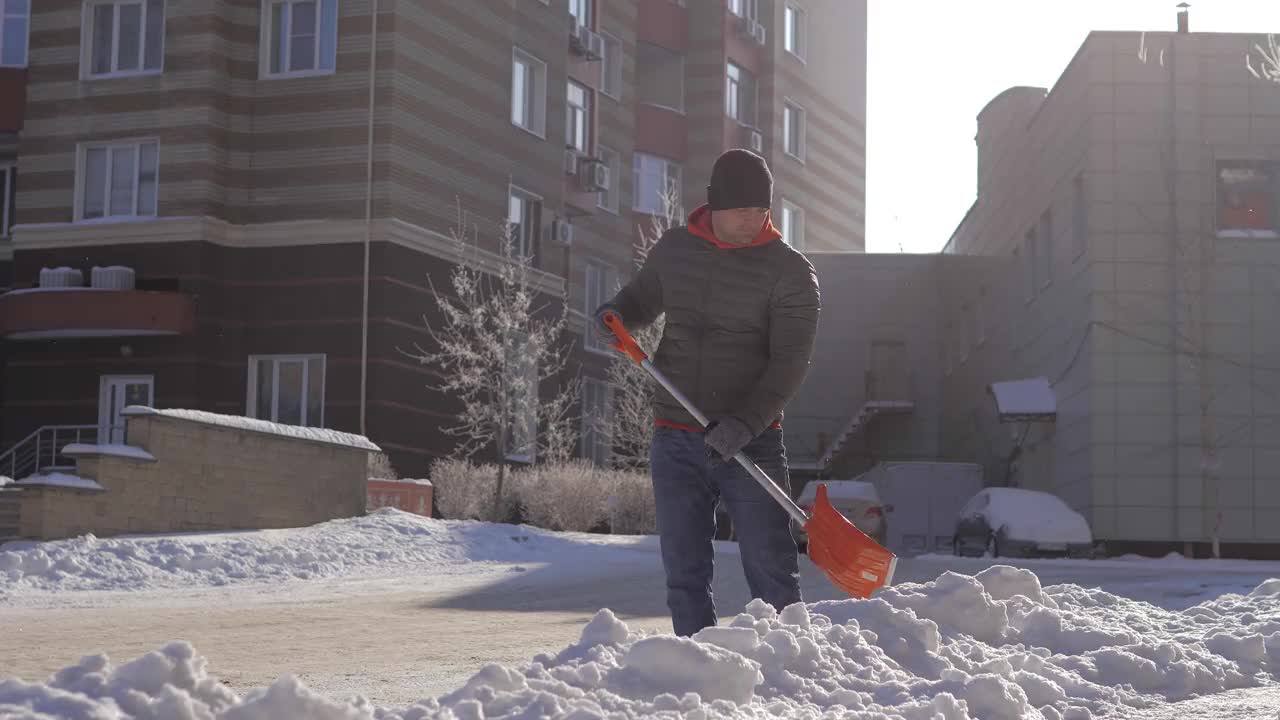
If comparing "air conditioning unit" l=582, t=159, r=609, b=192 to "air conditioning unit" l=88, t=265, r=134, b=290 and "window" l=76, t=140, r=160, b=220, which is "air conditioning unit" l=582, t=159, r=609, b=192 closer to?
"window" l=76, t=140, r=160, b=220

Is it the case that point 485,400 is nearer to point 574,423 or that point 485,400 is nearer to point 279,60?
point 574,423

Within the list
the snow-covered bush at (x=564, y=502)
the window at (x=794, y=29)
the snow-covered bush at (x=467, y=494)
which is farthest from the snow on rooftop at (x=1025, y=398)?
the window at (x=794, y=29)

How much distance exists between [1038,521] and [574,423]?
12.1 m

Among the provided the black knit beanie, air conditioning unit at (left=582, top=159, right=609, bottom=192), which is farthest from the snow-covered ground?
air conditioning unit at (left=582, top=159, right=609, bottom=192)

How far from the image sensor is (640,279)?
7.25 m

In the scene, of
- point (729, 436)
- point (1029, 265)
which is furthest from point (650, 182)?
point (729, 436)

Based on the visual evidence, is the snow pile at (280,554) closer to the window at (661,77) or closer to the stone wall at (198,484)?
the stone wall at (198,484)

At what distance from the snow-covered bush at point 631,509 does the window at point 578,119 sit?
12011 millimetres

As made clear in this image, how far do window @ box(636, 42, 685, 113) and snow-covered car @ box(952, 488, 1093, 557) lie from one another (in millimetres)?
18811

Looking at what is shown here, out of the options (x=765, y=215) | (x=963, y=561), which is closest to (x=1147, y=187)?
(x=963, y=561)

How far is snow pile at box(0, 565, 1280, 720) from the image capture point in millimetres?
4473

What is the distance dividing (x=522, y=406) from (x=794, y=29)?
20.4m

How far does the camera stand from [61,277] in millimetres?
29703

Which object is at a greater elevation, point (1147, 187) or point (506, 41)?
point (506, 41)
